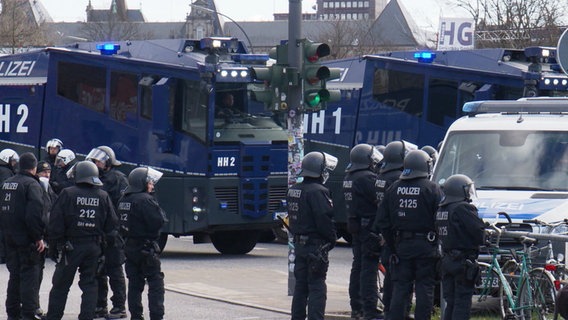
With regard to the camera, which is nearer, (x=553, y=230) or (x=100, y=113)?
(x=553, y=230)

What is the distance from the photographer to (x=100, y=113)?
21188 mm

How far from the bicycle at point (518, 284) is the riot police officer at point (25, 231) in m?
4.62

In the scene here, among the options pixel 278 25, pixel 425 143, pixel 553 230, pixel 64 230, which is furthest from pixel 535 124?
pixel 278 25

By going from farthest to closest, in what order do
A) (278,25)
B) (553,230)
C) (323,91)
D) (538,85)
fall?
(278,25)
(538,85)
(323,91)
(553,230)

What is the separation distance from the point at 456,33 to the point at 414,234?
77.2 ft

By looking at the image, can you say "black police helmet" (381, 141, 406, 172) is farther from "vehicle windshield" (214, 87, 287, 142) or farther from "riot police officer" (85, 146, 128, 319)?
"vehicle windshield" (214, 87, 287, 142)

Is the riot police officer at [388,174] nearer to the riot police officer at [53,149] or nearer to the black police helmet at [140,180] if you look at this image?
the black police helmet at [140,180]

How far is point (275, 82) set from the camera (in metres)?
15.0

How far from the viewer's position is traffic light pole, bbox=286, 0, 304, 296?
14.9 meters

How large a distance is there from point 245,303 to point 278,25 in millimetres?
141249

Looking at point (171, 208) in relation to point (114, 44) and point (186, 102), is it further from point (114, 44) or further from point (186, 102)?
point (114, 44)

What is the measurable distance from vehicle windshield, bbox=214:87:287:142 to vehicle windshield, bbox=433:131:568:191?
6.49 meters

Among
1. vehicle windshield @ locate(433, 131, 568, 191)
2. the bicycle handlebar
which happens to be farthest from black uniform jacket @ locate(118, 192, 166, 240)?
the bicycle handlebar

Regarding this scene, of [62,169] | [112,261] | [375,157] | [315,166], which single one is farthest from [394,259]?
[62,169]
